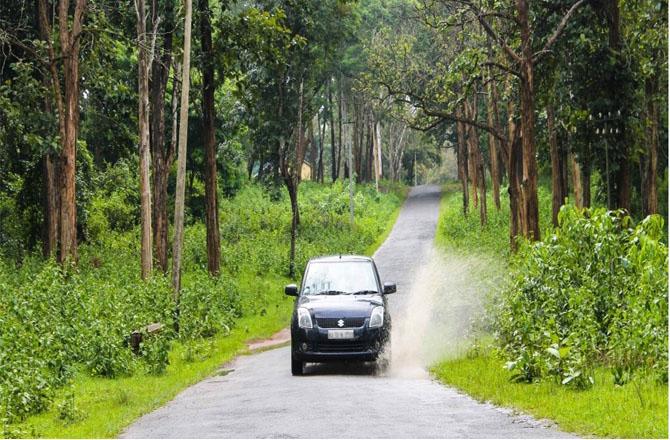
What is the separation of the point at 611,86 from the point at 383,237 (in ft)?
95.0

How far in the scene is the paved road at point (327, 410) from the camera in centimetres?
1024

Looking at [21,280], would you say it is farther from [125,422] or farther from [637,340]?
[637,340]

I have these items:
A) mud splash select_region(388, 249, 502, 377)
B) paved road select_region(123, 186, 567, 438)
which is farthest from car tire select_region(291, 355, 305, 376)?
mud splash select_region(388, 249, 502, 377)

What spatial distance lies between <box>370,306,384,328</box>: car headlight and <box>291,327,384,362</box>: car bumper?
0.12 meters

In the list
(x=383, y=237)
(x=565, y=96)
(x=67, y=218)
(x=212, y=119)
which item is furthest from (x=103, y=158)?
(x=565, y=96)

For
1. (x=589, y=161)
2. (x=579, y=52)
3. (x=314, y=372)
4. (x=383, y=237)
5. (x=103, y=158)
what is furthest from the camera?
(x=383, y=237)

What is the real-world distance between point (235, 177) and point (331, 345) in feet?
144

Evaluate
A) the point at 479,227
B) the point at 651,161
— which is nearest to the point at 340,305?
the point at 651,161

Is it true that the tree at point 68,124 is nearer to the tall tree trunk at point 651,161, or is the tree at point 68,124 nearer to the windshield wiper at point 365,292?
the windshield wiper at point 365,292

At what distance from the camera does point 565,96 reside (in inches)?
1123

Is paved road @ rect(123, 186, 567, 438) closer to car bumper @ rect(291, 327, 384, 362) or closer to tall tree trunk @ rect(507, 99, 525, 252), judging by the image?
car bumper @ rect(291, 327, 384, 362)

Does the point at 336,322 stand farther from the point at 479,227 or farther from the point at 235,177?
the point at 235,177

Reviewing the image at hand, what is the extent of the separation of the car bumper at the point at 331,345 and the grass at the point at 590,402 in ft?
6.12

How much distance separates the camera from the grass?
9.75m
